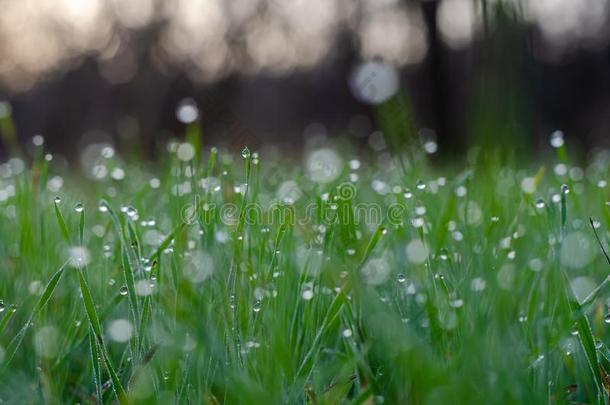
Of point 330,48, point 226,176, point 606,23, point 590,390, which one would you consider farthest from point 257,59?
point 590,390

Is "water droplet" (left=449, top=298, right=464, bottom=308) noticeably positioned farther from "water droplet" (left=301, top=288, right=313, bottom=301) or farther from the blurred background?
the blurred background

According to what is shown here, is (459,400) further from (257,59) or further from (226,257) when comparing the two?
(257,59)

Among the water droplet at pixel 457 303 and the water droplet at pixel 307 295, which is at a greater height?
the water droplet at pixel 307 295

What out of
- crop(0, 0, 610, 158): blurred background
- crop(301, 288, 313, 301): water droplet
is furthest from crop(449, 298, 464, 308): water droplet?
crop(0, 0, 610, 158): blurred background

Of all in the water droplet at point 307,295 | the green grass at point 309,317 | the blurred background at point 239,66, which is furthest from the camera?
the blurred background at point 239,66

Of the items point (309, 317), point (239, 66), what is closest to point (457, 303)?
point (309, 317)

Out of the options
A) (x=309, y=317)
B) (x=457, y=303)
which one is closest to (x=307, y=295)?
(x=309, y=317)

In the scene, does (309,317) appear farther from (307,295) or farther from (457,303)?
(457,303)

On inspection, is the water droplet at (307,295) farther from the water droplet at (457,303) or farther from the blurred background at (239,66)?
the blurred background at (239,66)

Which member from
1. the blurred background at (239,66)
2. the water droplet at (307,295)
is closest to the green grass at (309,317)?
the water droplet at (307,295)

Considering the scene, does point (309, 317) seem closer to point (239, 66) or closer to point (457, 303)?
point (457, 303)

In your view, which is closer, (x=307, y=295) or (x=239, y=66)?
(x=307, y=295)

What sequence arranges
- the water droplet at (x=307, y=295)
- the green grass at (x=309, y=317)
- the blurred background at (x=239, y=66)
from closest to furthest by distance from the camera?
the green grass at (x=309, y=317) < the water droplet at (x=307, y=295) < the blurred background at (x=239, y=66)
